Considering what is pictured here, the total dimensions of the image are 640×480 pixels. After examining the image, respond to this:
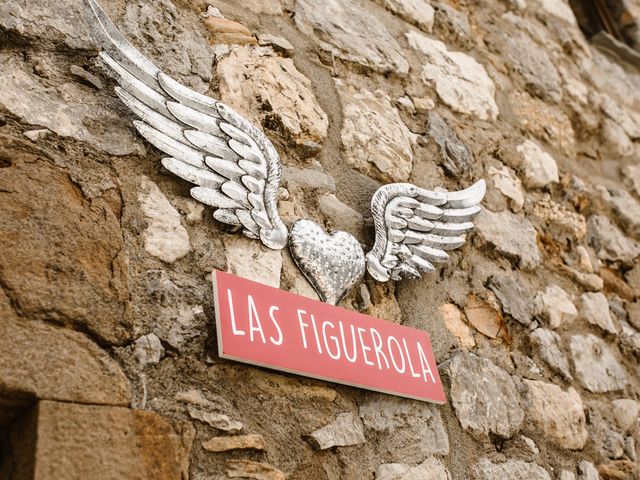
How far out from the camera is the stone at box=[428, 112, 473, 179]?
1.74 meters

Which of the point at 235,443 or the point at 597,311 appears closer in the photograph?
the point at 235,443

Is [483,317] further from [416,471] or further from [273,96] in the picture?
[273,96]

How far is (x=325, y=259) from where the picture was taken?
1.27 m

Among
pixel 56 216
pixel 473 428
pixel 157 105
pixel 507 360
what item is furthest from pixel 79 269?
pixel 507 360

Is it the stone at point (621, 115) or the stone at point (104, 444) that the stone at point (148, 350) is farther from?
the stone at point (621, 115)

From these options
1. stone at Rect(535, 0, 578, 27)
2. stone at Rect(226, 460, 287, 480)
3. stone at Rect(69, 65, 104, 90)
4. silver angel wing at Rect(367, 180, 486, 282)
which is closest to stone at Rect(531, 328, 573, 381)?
silver angel wing at Rect(367, 180, 486, 282)

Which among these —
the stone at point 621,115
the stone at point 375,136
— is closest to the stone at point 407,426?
the stone at point 375,136

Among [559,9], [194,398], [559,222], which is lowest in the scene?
[194,398]

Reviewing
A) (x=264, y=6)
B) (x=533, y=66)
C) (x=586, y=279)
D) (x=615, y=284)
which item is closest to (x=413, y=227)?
(x=264, y=6)

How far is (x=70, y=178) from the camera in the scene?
1059mm

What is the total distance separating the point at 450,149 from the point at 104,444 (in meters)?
1.20

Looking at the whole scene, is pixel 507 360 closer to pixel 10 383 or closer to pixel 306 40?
pixel 306 40

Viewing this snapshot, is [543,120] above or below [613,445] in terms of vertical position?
above

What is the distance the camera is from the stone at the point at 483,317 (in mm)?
1549
